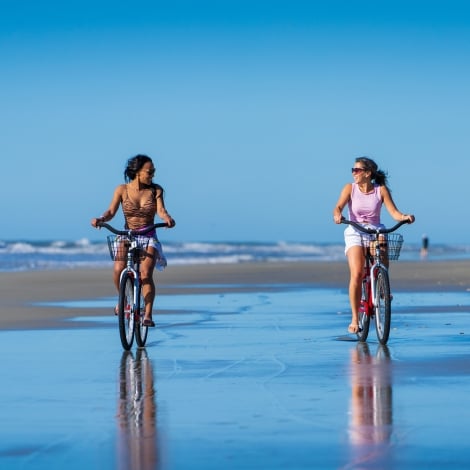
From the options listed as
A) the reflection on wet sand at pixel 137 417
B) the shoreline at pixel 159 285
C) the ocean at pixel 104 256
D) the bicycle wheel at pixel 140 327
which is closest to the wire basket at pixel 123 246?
the bicycle wheel at pixel 140 327

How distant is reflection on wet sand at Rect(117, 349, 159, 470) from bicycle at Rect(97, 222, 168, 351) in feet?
4.21

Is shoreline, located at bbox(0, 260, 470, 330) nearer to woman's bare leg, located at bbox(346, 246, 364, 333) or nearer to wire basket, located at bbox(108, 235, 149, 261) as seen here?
wire basket, located at bbox(108, 235, 149, 261)

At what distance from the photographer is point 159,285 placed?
1014 inches

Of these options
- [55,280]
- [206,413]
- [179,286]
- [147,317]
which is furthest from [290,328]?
[55,280]

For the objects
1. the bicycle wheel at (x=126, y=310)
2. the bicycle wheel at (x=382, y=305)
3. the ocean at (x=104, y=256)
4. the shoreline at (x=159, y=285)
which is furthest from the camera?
the ocean at (x=104, y=256)

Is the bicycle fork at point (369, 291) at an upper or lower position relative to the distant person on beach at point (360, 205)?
lower

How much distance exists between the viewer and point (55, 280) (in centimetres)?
2847

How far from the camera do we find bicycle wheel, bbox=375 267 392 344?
1158cm

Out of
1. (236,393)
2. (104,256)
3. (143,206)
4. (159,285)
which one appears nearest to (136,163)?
(143,206)

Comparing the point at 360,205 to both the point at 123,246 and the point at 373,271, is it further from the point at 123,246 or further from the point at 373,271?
the point at 123,246

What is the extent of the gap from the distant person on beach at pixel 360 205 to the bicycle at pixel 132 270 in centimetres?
191

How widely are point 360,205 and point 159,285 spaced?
45.6 ft

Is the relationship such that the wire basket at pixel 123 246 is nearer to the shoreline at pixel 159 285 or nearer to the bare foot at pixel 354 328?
the bare foot at pixel 354 328

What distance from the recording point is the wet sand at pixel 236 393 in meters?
5.95
